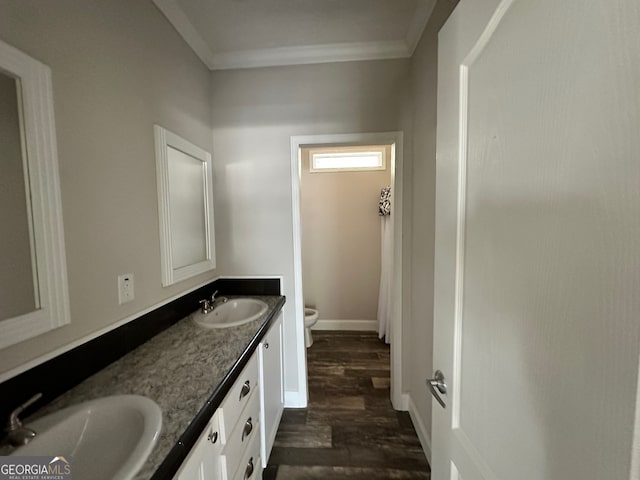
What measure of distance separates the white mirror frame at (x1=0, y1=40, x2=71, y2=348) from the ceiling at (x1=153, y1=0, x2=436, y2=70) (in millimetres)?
924

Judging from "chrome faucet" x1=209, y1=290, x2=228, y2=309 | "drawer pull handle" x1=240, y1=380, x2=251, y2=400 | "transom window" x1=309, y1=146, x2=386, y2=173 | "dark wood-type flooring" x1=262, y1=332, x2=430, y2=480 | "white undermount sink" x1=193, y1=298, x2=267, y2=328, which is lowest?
"dark wood-type flooring" x1=262, y1=332, x2=430, y2=480

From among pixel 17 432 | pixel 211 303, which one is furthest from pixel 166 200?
pixel 17 432

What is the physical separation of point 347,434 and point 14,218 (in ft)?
6.51

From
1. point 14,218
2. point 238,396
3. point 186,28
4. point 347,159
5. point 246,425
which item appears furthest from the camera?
point 347,159

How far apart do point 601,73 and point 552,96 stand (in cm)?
8

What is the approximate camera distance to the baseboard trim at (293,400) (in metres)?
1.97

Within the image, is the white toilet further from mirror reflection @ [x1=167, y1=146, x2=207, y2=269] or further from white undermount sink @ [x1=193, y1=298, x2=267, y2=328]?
mirror reflection @ [x1=167, y1=146, x2=207, y2=269]

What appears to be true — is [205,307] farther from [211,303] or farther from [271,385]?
[271,385]

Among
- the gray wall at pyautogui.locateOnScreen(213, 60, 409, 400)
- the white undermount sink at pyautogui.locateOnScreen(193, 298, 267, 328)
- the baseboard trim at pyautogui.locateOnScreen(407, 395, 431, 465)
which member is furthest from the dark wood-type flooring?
the white undermount sink at pyautogui.locateOnScreen(193, 298, 267, 328)

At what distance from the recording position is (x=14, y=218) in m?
0.75

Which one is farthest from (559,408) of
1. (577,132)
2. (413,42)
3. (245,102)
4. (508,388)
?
(245,102)

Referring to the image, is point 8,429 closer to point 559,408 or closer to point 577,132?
point 559,408

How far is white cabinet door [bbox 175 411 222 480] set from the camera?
70 cm

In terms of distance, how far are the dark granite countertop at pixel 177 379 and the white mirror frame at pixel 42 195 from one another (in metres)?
0.27
